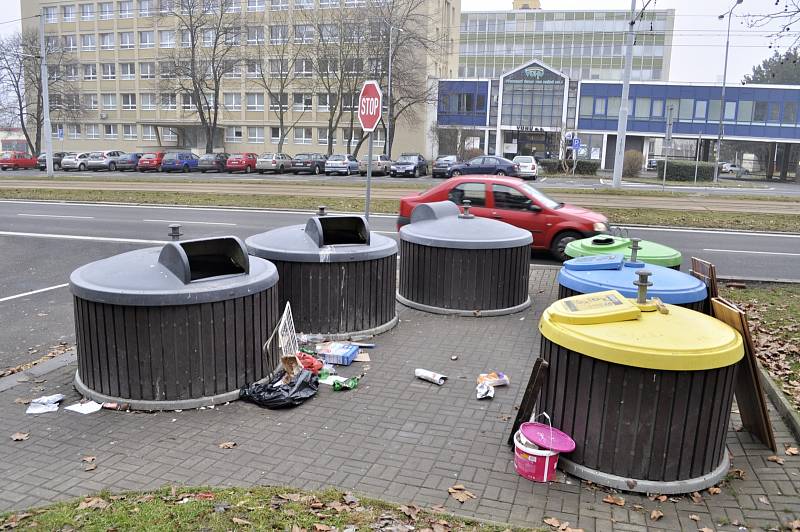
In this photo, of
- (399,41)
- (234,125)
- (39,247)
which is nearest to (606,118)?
(399,41)

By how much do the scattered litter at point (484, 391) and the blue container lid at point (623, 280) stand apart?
4.32ft

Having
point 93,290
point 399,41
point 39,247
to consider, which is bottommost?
point 39,247

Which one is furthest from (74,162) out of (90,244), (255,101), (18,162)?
(90,244)

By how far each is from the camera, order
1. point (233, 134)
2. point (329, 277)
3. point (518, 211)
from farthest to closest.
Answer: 1. point (233, 134)
2. point (518, 211)
3. point (329, 277)

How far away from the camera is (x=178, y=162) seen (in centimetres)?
4762

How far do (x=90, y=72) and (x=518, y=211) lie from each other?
71093 mm

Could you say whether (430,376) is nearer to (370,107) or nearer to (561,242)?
(370,107)

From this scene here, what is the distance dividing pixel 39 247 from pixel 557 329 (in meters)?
13.0

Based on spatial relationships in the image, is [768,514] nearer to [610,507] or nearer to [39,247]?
[610,507]

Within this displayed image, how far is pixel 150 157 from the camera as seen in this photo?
161 ft

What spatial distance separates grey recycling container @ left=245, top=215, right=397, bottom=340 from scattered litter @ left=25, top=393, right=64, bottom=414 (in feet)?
7.94

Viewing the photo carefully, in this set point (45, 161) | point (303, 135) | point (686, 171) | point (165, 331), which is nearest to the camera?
point (165, 331)

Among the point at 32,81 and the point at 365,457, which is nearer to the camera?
the point at 365,457

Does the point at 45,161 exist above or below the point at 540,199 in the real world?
below
